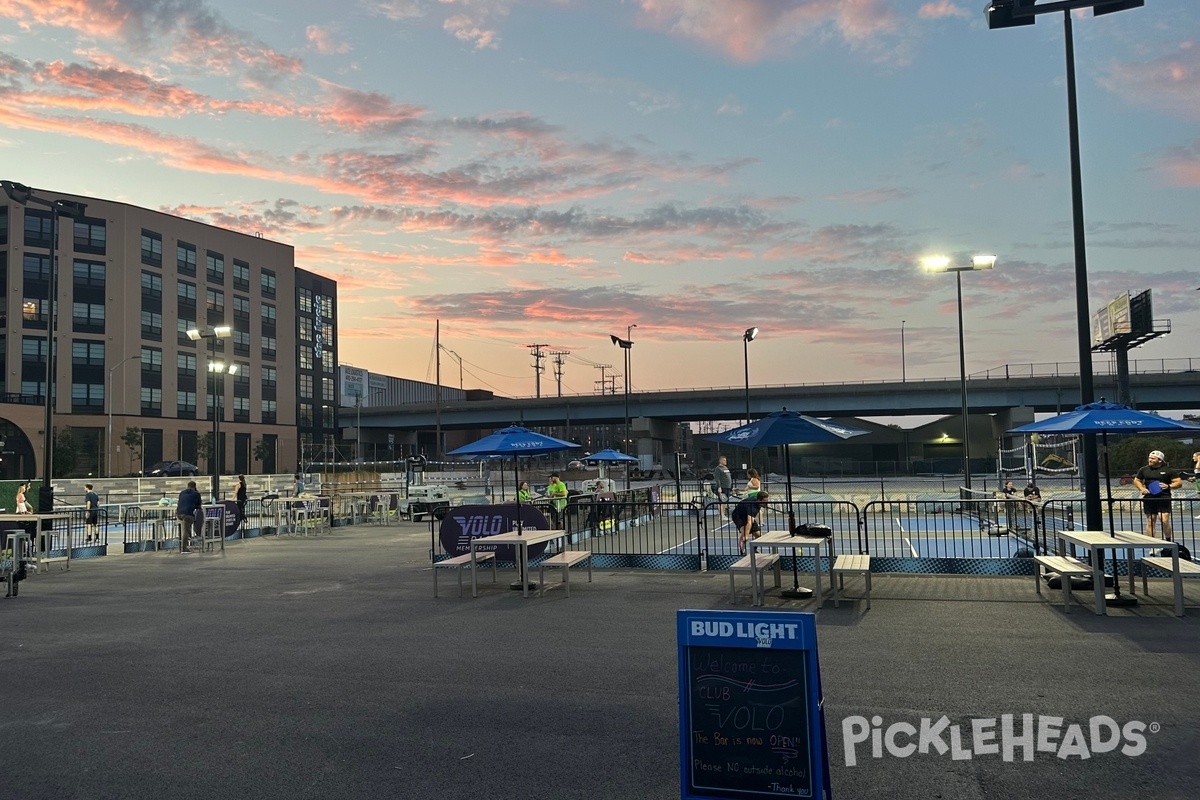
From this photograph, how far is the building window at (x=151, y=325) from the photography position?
74938 mm

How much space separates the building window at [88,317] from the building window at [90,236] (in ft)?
14.7

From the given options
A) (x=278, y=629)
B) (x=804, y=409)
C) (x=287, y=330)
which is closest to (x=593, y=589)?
(x=278, y=629)

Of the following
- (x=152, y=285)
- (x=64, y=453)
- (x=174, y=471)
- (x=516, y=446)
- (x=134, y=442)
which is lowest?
(x=174, y=471)

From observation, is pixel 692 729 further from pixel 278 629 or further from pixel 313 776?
pixel 278 629

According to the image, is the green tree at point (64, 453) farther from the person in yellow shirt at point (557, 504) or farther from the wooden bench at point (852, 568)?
the wooden bench at point (852, 568)

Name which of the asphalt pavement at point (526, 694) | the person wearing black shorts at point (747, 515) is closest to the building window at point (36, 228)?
the asphalt pavement at point (526, 694)

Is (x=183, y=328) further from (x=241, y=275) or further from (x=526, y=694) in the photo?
(x=526, y=694)

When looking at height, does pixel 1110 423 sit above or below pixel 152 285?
below

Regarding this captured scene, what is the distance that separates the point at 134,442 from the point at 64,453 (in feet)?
24.0

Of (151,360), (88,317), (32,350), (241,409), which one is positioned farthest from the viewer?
(241,409)

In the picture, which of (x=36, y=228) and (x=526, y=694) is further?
(x=36, y=228)

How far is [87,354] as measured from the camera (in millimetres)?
71062

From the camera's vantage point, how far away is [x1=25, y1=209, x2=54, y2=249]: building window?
6831 cm

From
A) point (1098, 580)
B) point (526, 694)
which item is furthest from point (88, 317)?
point (1098, 580)
